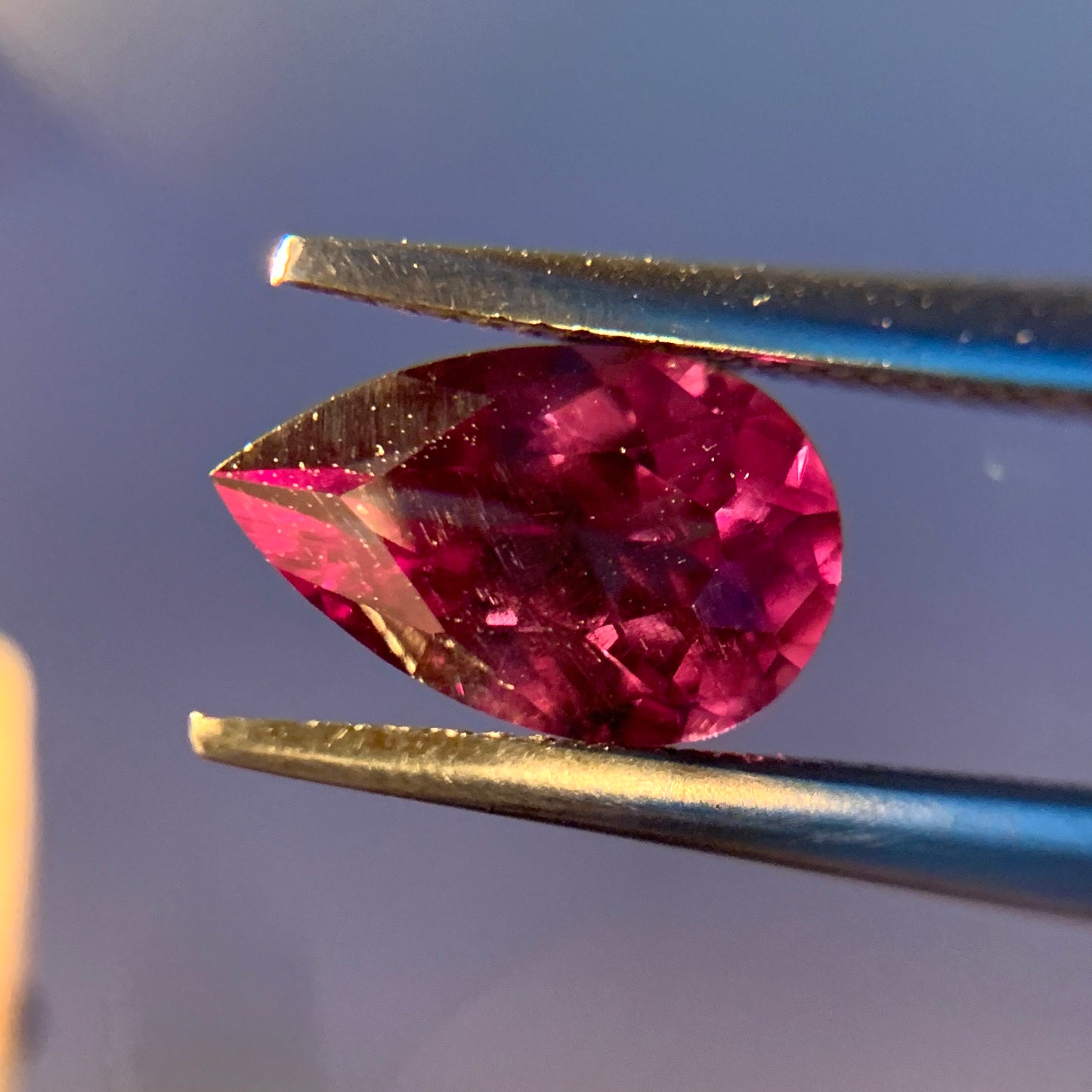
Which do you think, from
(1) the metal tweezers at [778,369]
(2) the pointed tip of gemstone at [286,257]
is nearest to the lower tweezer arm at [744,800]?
(1) the metal tweezers at [778,369]

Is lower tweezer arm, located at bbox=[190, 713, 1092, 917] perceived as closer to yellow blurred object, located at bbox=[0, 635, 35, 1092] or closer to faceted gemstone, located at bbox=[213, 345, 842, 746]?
faceted gemstone, located at bbox=[213, 345, 842, 746]

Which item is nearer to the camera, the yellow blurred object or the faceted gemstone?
the faceted gemstone

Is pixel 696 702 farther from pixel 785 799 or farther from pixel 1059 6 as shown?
pixel 1059 6

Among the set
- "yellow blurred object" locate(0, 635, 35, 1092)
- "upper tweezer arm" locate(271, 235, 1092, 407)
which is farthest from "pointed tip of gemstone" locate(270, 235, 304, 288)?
"yellow blurred object" locate(0, 635, 35, 1092)

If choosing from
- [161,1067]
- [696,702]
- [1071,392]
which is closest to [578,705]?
[696,702]

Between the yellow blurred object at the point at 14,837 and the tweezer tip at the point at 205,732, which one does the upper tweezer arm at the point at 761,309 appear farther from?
the yellow blurred object at the point at 14,837

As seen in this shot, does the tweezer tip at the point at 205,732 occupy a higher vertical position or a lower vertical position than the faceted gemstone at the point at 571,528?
lower

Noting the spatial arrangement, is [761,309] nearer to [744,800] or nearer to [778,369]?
[778,369]
